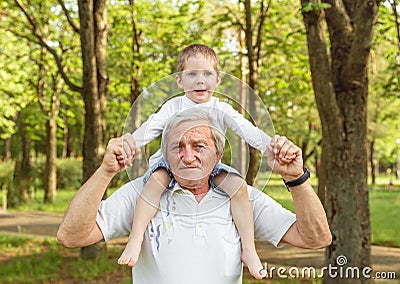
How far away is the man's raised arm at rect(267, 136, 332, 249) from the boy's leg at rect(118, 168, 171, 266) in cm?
36

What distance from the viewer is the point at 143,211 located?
6.16ft

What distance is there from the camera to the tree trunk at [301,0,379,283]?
6.21m

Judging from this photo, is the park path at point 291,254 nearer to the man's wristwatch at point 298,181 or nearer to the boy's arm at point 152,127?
the man's wristwatch at point 298,181

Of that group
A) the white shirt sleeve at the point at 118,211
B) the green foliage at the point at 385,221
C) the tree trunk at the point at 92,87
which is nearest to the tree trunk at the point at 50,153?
the tree trunk at the point at 92,87

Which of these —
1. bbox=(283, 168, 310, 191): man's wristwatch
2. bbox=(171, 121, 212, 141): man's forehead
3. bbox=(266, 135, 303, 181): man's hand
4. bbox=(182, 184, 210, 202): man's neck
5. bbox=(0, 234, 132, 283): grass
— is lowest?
bbox=(0, 234, 132, 283): grass

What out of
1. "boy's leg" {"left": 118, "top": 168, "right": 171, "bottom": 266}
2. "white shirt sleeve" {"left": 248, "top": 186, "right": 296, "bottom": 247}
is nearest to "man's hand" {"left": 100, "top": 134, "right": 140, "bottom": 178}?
Result: "boy's leg" {"left": 118, "top": 168, "right": 171, "bottom": 266}

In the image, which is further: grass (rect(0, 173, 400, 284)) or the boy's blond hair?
grass (rect(0, 173, 400, 284))

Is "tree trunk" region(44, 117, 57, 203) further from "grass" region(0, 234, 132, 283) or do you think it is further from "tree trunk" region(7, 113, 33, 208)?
"grass" region(0, 234, 132, 283)

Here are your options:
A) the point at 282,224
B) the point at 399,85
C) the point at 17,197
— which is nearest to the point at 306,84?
the point at 399,85

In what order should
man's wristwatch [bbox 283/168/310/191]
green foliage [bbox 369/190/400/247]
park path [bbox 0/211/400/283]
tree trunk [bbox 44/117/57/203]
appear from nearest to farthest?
man's wristwatch [bbox 283/168/310/191], park path [bbox 0/211/400/283], green foliage [bbox 369/190/400/247], tree trunk [bbox 44/117/57/203]

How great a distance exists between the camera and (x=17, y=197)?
18.9 metres

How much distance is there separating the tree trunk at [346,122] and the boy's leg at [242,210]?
445cm

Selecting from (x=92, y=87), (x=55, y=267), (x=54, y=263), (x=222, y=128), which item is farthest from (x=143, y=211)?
(x=54, y=263)

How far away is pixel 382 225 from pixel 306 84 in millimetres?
4312
